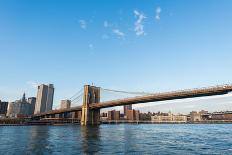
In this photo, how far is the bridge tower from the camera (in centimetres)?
9894

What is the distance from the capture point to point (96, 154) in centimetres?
2197

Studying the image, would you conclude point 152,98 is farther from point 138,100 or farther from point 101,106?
point 101,106

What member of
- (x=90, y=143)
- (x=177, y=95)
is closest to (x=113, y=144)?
(x=90, y=143)

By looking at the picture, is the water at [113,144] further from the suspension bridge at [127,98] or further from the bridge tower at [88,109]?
the bridge tower at [88,109]

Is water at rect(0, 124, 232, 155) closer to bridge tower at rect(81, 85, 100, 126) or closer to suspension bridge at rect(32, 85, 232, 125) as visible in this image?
suspension bridge at rect(32, 85, 232, 125)

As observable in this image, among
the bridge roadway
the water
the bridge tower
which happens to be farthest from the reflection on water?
the bridge tower

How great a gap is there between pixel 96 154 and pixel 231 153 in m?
12.7

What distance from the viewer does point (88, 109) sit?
100688mm

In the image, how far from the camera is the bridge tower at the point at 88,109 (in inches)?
3895

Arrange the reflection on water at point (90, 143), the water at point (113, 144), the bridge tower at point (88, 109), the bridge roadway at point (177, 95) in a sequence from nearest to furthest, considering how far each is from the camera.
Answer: the water at point (113, 144), the reflection on water at point (90, 143), the bridge roadway at point (177, 95), the bridge tower at point (88, 109)

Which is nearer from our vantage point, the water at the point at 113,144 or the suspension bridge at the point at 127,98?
the water at the point at 113,144

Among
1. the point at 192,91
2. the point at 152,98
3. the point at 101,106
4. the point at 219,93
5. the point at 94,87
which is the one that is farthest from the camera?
the point at 94,87

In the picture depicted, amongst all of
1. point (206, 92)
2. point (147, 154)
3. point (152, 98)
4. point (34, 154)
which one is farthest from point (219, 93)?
point (34, 154)

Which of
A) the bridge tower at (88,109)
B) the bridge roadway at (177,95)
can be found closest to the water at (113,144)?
the bridge roadway at (177,95)
